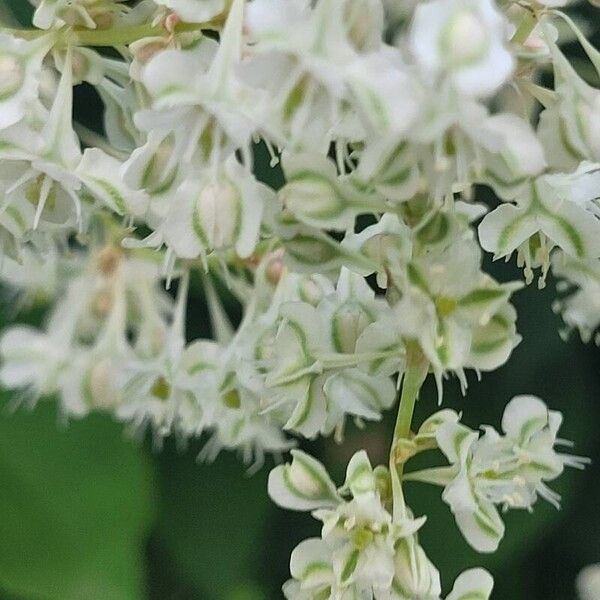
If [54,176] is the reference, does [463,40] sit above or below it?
above

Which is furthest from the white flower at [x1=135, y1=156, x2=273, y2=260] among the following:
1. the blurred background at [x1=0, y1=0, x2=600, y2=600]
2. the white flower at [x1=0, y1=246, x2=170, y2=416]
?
the blurred background at [x1=0, y1=0, x2=600, y2=600]

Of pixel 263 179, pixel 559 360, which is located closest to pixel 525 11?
pixel 263 179

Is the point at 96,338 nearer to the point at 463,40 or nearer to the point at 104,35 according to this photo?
the point at 104,35

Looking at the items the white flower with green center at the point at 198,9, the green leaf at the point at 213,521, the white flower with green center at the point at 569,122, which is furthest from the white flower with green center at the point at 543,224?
the green leaf at the point at 213,521

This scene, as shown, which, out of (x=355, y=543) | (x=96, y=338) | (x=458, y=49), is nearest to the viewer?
(x=458, y=49)

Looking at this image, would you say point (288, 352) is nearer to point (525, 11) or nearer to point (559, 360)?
point (525, 11)

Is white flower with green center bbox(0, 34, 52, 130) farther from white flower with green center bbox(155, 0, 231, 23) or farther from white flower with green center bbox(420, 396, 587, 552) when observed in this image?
white flower with green center bbox(420, 396, 587, 552)

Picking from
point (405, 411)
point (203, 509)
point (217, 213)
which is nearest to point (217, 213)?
point (217, 213)
